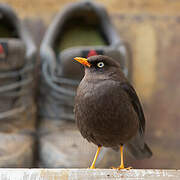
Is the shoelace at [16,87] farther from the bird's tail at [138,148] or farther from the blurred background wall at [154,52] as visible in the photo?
the bird's tail at [138,148]

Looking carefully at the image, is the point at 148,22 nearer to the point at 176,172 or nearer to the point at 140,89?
the point at 140,89

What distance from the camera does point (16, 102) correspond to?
4.17ft

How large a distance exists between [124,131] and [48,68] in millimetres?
612

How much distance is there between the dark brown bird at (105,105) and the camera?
2.50 ft

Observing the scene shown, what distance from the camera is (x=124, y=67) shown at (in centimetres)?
129

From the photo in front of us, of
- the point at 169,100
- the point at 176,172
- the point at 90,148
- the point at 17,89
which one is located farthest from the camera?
the point at 169,100

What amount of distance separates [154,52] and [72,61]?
1.95 ft

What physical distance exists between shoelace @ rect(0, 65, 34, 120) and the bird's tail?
0.49 m

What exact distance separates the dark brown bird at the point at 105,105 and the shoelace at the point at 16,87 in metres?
0.50

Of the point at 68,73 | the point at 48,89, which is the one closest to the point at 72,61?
the point at 68,73

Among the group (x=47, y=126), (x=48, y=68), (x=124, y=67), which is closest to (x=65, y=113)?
(x=47, y=126)

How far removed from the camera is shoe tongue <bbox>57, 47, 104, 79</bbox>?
115 cm

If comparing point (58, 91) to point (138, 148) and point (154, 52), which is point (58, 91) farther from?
point (154, 52)

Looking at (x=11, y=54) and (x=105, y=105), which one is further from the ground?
(x=11, y=54)
